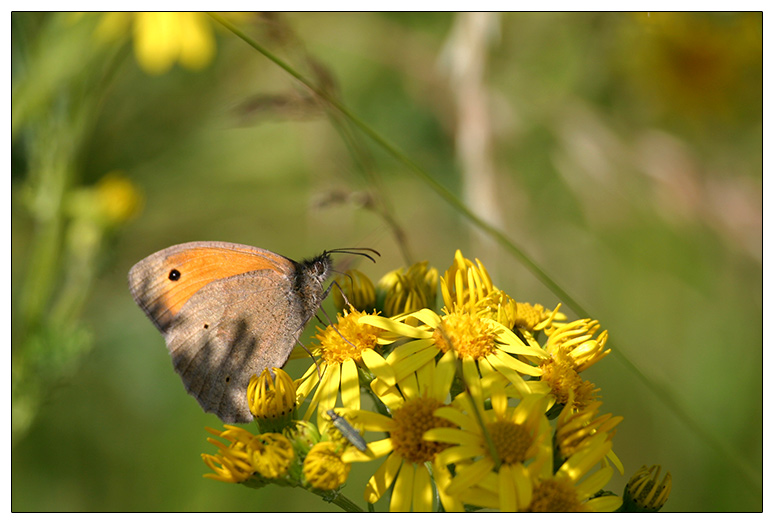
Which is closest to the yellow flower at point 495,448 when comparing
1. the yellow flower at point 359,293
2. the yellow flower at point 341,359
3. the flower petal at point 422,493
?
the flower petal at point 422,493

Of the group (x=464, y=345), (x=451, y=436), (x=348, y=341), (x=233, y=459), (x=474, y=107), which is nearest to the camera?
(x=451, y=436)

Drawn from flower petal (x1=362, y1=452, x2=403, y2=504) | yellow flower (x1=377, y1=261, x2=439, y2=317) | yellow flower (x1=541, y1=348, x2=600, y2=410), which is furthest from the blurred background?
flower petal (x1=362, y1=452, x2=403, y2=504)

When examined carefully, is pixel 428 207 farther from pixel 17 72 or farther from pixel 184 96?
pixel 17 72

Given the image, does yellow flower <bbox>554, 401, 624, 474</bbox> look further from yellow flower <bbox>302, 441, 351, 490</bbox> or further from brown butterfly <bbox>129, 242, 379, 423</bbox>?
brown butterfly <bbox>129, 242, 379, 423</bbox>

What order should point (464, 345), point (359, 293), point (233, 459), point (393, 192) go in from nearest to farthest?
point (233, 459) → point (464, 345) → point (359, 293) → point (393, 192)

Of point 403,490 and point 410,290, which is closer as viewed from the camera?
point 403,490

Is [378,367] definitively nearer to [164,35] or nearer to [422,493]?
[422,493]

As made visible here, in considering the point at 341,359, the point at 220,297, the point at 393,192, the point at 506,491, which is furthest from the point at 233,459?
the point at 393,192

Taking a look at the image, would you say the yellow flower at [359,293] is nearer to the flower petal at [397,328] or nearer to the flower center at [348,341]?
the flower center at [348,341]
